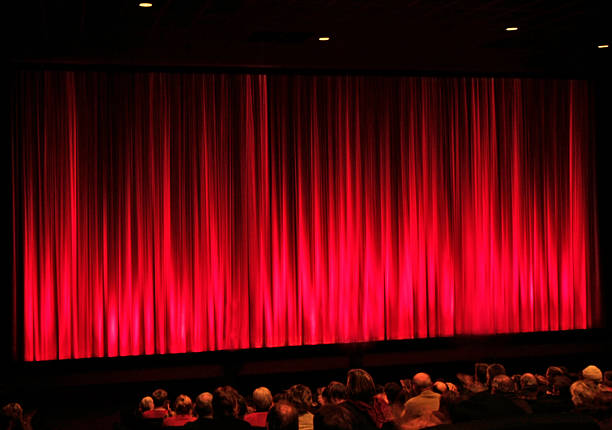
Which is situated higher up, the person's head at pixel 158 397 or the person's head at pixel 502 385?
the person's head at pixel 502 385

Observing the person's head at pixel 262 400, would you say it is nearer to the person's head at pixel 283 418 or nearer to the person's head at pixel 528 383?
the person's head at pixel 528 383

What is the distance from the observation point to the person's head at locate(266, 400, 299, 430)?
257 cm

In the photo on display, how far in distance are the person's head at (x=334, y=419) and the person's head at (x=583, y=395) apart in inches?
67.5

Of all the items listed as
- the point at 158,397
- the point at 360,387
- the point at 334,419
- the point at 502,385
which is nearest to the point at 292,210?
the point at 158,397

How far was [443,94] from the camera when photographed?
783cm

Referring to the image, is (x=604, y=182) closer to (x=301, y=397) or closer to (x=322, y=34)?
(x=322, y=34)

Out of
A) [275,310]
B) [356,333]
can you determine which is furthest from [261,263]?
[356,333]

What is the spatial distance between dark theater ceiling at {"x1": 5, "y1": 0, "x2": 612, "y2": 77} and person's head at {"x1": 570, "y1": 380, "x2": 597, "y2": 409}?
3.10 meters

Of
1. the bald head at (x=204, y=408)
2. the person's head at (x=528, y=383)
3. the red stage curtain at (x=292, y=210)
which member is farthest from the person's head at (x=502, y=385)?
the red stage curtain at (x=292, y=210)

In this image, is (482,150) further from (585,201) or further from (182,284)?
(182,284)

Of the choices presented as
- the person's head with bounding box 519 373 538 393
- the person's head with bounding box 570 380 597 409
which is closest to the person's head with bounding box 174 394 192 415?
the person's head with bounding box 519 373 538 393

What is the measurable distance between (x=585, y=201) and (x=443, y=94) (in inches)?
72.5

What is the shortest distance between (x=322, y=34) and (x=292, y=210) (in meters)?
1.72

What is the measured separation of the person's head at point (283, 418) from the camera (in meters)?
2.57
